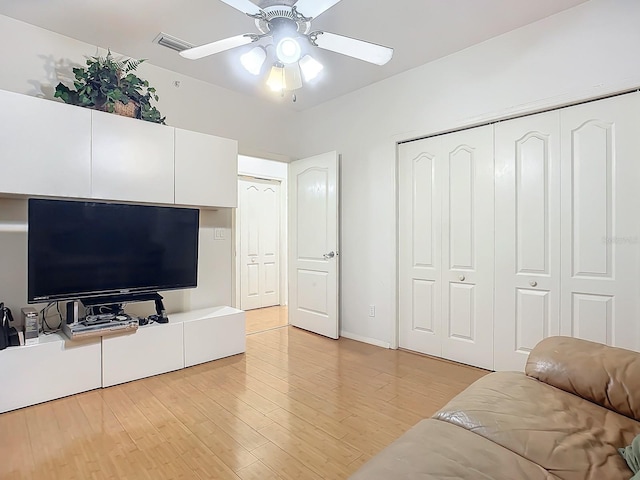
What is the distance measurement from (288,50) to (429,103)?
5.61 ft

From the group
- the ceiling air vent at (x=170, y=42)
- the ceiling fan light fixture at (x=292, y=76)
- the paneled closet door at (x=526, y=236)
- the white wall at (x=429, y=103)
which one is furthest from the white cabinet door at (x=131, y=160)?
the paneled closet door at (x=526, y=236)

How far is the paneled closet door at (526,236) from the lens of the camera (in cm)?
254

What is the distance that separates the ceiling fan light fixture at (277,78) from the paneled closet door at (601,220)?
203 cm

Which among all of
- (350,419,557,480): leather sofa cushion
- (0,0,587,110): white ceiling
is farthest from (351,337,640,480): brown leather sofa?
(0,0,587,110): white ceiling

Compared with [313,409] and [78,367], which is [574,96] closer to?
[313,409]

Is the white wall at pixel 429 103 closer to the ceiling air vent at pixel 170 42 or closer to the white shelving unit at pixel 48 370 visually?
the ceiling air vent at pixel 170 42

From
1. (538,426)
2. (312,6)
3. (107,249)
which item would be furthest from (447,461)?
(107,249)

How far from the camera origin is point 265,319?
15.9 ft

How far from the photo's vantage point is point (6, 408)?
2.18 m

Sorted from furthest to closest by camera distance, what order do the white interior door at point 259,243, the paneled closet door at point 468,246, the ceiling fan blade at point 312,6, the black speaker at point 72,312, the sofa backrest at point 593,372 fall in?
the white interior door at point 259,243 → the paneled closet door at point 468,246 → the black speaker at point 72,312 → the ceiling fan blade at point 312,6 → the sofa backrest at point 593,372

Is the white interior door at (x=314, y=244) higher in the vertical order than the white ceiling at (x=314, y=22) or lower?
lower

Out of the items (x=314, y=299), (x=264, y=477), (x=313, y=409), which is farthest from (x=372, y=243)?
(x=264, y=477)

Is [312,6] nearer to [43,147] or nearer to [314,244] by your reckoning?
[43,147]

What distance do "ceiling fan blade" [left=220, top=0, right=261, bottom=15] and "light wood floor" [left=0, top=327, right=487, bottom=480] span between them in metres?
2.30
